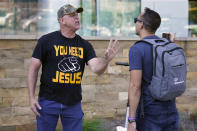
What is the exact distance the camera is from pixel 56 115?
368cm

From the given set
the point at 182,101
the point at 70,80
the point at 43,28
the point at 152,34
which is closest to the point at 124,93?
the point at 182,101

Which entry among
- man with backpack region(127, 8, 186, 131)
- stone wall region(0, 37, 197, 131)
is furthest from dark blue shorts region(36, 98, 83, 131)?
stone wall region(0, 37, 197, 131)

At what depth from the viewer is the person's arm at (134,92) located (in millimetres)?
2955

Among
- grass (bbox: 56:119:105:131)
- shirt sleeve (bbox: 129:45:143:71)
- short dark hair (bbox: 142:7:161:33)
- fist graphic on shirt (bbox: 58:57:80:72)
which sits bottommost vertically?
grass (bbox: 56:119:105:131)

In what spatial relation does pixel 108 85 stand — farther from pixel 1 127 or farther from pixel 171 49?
pixel 171 49

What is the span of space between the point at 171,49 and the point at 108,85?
3.66 meters

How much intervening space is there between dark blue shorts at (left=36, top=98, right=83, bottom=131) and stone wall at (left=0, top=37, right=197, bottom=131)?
96.5 inches

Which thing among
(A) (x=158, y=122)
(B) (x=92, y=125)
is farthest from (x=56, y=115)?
(B) (x=92, y=125)

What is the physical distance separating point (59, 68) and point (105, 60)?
48 cm

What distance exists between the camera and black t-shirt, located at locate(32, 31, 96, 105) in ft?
11.8

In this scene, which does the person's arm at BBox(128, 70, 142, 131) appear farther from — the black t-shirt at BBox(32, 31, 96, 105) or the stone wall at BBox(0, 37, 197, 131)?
the stone wall at BBox(0, 37, 197, 131)

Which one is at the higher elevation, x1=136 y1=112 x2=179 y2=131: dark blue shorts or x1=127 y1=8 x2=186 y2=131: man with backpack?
x1=127 y1=8 x2=186 y2=131: man with backpack

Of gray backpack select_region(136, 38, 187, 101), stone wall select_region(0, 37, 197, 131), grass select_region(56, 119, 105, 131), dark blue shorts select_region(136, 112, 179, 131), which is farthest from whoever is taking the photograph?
grass select_region(56, 119, 105, 131)

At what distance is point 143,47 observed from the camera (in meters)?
2.97
